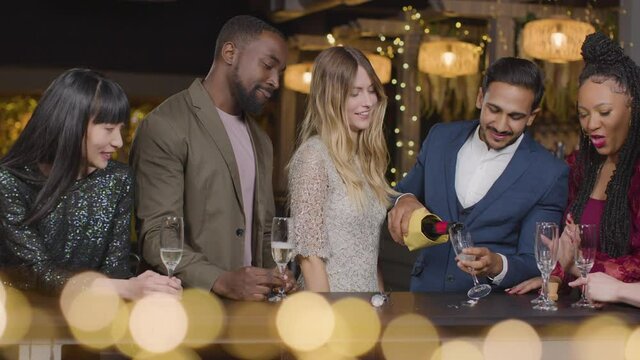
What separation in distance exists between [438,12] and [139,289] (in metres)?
6.07

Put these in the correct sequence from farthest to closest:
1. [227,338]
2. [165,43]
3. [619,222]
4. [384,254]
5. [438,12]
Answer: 1. [165,43]
2. [438,12]
3. [384,254]
4. [619,222]
5. [227,338]

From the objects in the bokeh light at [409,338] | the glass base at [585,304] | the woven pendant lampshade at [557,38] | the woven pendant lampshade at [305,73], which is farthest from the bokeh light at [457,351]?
the woven pendant lampshade at [305,73]

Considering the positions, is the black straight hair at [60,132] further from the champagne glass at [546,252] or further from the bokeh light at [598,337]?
the bokeh light at [598,337]

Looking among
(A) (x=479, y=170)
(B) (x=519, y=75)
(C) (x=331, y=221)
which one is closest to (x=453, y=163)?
(A) (x=479, y=170)

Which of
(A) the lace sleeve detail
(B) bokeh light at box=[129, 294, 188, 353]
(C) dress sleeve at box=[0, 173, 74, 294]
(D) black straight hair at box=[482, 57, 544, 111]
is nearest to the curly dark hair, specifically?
(D) black straight hair at box=[482, 57, 544, 111]

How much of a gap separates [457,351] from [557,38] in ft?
16.0

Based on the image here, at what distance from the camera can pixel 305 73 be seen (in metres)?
9.84

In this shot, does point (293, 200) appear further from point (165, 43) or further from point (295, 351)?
point (165, 43)

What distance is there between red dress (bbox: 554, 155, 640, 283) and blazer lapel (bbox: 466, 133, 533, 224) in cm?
28

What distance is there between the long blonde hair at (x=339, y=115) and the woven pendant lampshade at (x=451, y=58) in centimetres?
489

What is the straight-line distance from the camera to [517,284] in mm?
3785

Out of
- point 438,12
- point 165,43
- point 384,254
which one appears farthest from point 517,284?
point 165,43

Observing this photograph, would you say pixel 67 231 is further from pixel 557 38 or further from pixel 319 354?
pixel 557 38

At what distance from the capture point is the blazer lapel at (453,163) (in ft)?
12.9
